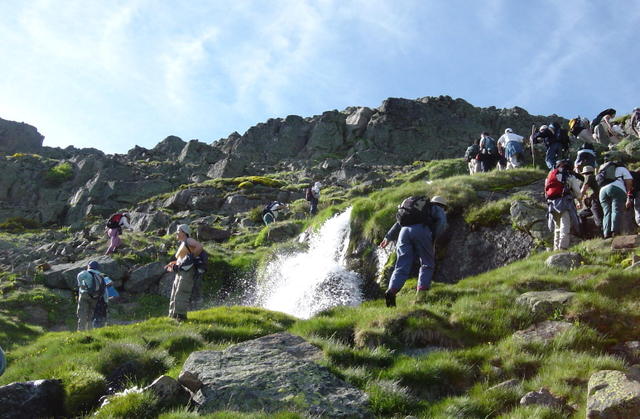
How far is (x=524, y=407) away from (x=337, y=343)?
339 cm

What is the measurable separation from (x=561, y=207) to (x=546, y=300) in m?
4.85

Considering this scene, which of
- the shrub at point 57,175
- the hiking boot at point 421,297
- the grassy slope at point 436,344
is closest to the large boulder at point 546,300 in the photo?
the grassy slope at point 436,344

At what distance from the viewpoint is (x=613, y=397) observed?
5.59 metres

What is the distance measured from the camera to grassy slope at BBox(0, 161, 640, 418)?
22.1 ft

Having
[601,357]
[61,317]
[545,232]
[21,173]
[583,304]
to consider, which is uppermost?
[21,173]

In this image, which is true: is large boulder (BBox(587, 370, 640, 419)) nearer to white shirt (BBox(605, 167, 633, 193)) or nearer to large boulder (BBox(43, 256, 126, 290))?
Result: white shirt (BBox(605, 167, 633, 193))

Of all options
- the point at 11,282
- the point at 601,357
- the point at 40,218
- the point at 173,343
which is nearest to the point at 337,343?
the point at 173,343

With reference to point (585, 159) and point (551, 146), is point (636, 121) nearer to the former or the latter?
point (551, 146)

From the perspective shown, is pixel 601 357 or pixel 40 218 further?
pixel 40 218

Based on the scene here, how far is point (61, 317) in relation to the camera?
2355 cm

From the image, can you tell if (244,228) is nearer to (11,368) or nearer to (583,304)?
(11,368)

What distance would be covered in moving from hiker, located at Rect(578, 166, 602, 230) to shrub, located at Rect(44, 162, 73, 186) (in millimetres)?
71628

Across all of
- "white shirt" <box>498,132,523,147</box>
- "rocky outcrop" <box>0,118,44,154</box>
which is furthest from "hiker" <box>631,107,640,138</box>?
"rocky outcrop" <box>0,118,44,154</box>

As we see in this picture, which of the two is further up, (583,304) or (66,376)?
(583,304)
